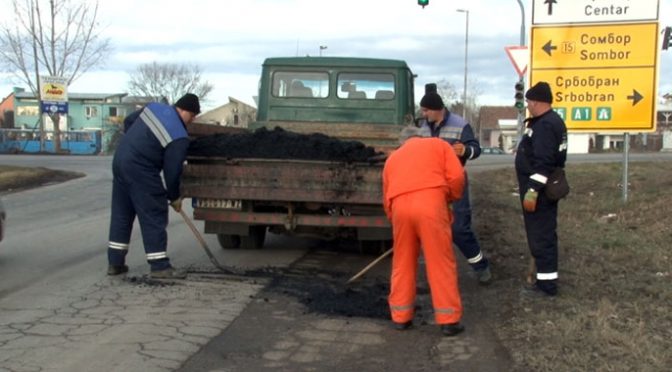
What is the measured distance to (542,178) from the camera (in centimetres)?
595

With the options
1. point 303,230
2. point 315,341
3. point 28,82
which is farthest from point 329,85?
point 28,82

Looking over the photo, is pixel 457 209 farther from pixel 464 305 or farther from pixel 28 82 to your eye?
pixel 28 82

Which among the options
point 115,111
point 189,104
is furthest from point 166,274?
point 115,111

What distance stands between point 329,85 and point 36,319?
218 inches

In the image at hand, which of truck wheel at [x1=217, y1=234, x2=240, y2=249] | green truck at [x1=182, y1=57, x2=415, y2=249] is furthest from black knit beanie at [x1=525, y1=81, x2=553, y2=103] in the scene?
truck wheel at [x1=217, y1=234, x2=240, y2=249]

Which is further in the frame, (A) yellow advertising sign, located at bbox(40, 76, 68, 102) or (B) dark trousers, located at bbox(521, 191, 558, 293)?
(A) yellow advertising sign, located at bbox(40, 76, 68, 102)

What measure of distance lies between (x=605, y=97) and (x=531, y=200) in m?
7.22

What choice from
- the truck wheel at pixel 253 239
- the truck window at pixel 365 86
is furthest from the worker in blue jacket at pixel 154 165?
the truck window at pixel 365 86

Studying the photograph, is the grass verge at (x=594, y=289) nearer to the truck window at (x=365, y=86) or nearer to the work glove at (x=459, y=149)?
the work glove at (x=459, y=149)

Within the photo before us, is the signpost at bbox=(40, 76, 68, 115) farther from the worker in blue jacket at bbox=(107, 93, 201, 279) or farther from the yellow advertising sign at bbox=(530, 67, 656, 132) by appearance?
the worker in blue jacket at bbox=(107, 93, 201, 279)

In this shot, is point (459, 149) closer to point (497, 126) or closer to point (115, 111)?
point (115, 111)

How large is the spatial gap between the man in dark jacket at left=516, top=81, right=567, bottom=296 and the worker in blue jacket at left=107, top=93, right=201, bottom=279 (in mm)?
3152

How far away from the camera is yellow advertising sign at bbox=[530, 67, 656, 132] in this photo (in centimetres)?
1202

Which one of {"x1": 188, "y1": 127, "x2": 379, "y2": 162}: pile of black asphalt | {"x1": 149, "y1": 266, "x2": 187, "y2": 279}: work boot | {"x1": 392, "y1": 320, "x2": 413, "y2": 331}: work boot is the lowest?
{"x1": 392, "y1": 320, "x2": 413, "y2": 331}: work boot
